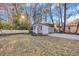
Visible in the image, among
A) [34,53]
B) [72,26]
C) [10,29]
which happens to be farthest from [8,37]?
[72,26]

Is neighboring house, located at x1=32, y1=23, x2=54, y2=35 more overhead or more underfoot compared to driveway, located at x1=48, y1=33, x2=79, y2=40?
more overhead

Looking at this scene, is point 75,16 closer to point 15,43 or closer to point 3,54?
point 15,43

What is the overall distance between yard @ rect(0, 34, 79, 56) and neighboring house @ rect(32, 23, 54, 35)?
0.18 ft

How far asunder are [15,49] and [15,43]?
54 mm

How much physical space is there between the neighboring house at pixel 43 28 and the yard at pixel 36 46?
0.18 ft

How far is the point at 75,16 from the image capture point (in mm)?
1867

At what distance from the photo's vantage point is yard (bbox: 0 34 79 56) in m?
1.88

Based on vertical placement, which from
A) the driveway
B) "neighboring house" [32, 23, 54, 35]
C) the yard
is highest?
"neighboring house" [32, 23, 54, 35]

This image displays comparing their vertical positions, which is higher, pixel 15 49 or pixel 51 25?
pixel 51 25

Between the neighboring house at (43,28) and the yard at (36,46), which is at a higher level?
the neighboring house at (43,28)

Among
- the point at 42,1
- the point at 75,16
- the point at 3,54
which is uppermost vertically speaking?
the point at 42,1

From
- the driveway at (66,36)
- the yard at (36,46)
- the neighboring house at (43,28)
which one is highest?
the neighboring house at (43,28)

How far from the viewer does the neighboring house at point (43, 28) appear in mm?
1898

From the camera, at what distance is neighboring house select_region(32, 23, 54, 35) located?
1.90m
